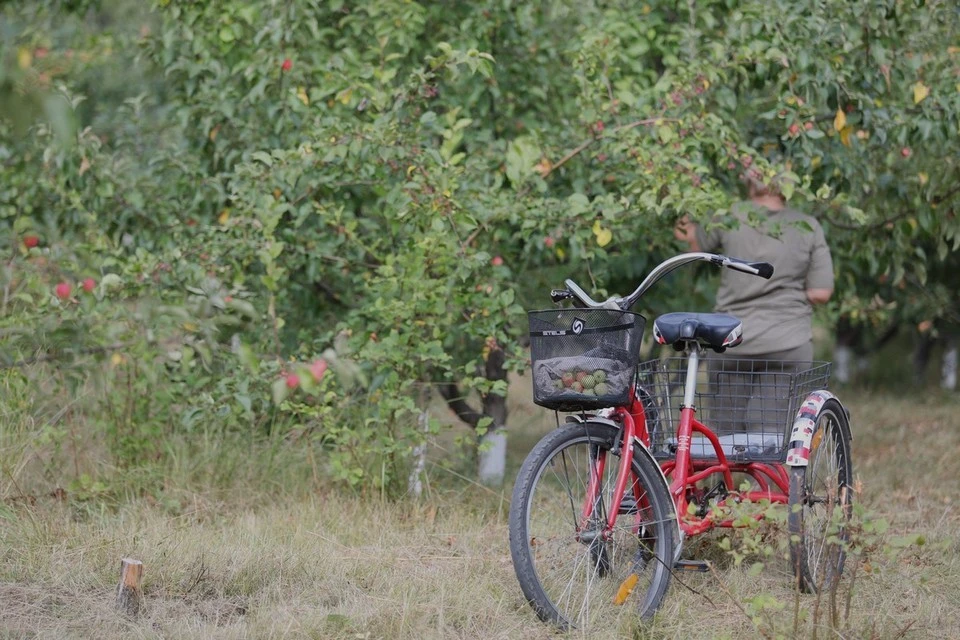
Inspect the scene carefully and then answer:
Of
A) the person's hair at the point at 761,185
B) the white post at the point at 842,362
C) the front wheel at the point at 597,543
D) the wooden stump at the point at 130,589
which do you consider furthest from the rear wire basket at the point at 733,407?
the white post at the point at 842,362

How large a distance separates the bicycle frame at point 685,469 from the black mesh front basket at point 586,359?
210 millimetres

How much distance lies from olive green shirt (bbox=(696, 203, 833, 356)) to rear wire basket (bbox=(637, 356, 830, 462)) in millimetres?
742

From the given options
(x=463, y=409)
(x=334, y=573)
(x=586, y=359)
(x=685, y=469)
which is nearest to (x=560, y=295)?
(x=586, y=359)

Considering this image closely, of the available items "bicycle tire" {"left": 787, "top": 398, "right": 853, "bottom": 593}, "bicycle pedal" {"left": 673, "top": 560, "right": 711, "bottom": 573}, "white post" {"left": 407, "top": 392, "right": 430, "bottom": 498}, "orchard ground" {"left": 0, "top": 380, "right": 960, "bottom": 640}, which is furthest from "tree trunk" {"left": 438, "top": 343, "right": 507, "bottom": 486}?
"bicycle pedal" {"left": 673, "top": 560, "right": 711, "bottom": 573}

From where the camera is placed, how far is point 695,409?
3959mm

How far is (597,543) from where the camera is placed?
3.67 metres

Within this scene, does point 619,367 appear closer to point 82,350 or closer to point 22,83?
point 82,350

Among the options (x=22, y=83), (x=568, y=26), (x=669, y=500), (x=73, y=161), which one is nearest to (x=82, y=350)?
(x=22, y=83)

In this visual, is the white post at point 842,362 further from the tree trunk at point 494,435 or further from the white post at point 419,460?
the white post at point 419,460

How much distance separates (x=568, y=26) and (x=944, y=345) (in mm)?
9013

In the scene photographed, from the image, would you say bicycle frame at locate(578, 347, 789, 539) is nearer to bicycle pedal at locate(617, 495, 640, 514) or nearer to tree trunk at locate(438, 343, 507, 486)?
bicycle pedal at locate(617, 495, 640, 514)

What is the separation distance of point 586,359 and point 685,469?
69cm

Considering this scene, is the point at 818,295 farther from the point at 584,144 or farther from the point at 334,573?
the point at 334,573

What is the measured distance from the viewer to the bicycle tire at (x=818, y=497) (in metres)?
3.75
